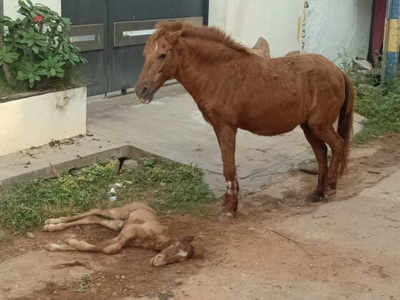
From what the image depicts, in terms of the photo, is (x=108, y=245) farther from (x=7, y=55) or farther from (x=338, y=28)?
(x=338, y=28)

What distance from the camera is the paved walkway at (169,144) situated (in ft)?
23.9

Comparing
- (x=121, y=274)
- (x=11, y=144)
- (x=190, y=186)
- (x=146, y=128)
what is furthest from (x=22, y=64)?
(x=121, y=274)

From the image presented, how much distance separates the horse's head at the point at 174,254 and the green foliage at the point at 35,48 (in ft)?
9.80

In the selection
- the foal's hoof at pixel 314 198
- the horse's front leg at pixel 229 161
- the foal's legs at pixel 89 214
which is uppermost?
the horse's front leg at pixel 229 161

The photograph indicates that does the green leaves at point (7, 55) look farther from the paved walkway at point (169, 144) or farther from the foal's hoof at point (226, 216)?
the foal's hoof at point (226, 216)

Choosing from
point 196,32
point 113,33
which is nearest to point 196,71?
point 196,32

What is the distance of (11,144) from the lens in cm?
727

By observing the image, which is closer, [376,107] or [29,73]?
[29,73]

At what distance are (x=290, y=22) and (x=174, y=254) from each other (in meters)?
7.24

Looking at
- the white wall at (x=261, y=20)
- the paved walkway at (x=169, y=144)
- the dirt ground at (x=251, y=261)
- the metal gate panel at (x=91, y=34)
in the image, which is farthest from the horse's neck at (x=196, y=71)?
the white wall at (x=261, y=20)

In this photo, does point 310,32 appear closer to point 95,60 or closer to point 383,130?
point 383,130

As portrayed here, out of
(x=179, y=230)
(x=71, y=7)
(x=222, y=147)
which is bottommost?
(x=179, y=230)

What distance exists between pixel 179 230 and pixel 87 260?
1.00m

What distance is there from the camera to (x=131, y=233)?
556 cm
